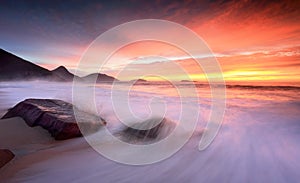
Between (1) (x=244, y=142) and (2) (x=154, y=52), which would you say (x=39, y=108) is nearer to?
(2) (x=154, y=52)

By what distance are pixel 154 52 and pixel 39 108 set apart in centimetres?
395

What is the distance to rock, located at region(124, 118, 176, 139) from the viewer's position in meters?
3.71

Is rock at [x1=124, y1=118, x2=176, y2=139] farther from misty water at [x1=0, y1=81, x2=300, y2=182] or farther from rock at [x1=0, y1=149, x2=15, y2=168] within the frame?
rock at [x1=0, y1=149, x2=15, y2=168]

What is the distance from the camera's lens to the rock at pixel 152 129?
3707 millimetres

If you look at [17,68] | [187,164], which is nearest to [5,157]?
[187,164]

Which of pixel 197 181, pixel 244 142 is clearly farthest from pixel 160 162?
pixel 244 142

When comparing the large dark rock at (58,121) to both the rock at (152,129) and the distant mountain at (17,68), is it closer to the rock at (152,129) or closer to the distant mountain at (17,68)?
the rock at (152,129)

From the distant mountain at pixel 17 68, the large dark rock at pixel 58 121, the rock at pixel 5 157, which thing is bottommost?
the rock at pixel 5 157

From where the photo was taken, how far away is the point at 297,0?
14.8 ft

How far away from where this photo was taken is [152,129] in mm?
3883

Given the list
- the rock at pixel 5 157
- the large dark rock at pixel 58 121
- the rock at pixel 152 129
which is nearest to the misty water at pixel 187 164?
the rock at pixel 5 157

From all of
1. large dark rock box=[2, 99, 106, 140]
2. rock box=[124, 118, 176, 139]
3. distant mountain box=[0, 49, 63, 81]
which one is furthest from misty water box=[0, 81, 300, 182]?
distant mountain box=[0, 49, 63, 81]

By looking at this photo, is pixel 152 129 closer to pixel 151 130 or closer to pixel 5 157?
pixel 151 130

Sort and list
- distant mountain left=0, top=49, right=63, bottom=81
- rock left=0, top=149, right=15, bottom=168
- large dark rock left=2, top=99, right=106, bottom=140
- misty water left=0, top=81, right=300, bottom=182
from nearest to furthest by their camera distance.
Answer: misty water left=0, top=81, right=300, bottom=182
rock left=0, top=149, right=15, bottom=168
large dark rock left=2, top=99, right=106, bottom=140
distant mountain left=0, top=49, right=63, bottom=81
